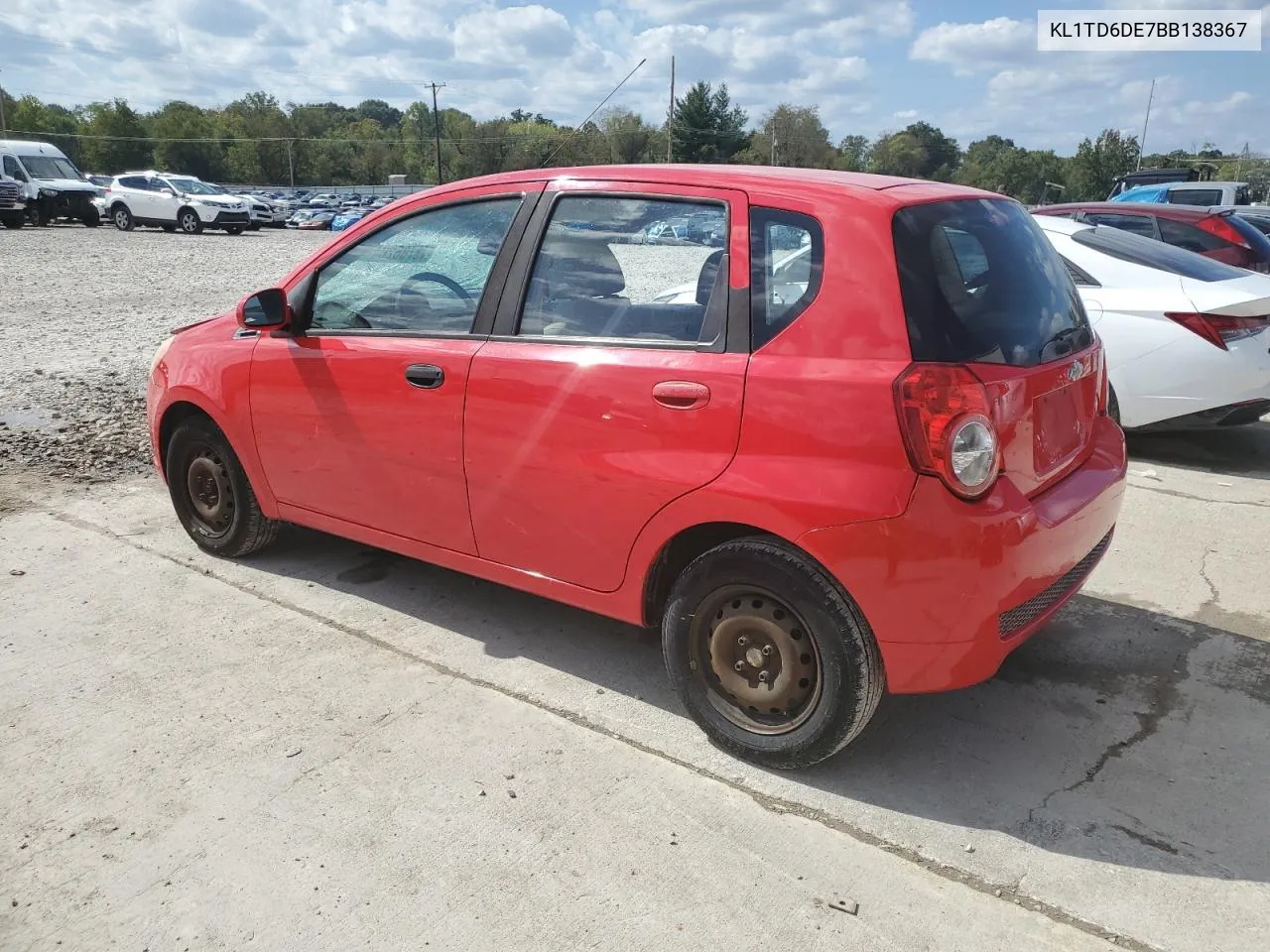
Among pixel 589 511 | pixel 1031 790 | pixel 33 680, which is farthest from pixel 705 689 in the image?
pixel 33 680

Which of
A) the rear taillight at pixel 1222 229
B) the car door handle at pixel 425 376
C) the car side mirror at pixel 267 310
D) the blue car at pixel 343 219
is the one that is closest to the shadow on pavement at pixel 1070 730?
the car door handle at pixel 425 376

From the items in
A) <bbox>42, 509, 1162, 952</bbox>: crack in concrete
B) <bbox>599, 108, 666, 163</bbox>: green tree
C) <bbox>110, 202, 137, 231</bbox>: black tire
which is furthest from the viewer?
<bbox>599, 108, 666, 163</bbox>: green tree

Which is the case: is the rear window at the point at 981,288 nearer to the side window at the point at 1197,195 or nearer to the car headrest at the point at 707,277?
the car headrest at the point at 707,277

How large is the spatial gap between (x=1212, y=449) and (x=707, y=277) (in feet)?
17.7

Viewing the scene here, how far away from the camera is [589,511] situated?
3.27 m

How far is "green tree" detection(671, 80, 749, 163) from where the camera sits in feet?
171

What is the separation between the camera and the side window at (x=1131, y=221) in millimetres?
8883

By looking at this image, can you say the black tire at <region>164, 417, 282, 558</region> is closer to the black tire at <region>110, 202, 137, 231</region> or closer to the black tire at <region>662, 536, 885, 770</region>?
the black tire at <region>662, 536, 885, 770</region>

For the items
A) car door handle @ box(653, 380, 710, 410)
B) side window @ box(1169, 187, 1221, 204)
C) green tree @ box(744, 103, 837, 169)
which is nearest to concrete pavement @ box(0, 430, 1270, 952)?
car door handle @ box(653, 380, 710, 410)

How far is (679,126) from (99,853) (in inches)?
2228

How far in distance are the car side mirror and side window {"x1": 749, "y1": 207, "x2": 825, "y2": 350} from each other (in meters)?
2.14

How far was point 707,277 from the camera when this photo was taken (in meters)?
3.06

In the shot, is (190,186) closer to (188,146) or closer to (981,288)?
(981,288)

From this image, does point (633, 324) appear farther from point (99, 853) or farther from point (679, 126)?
point (679, 126)
